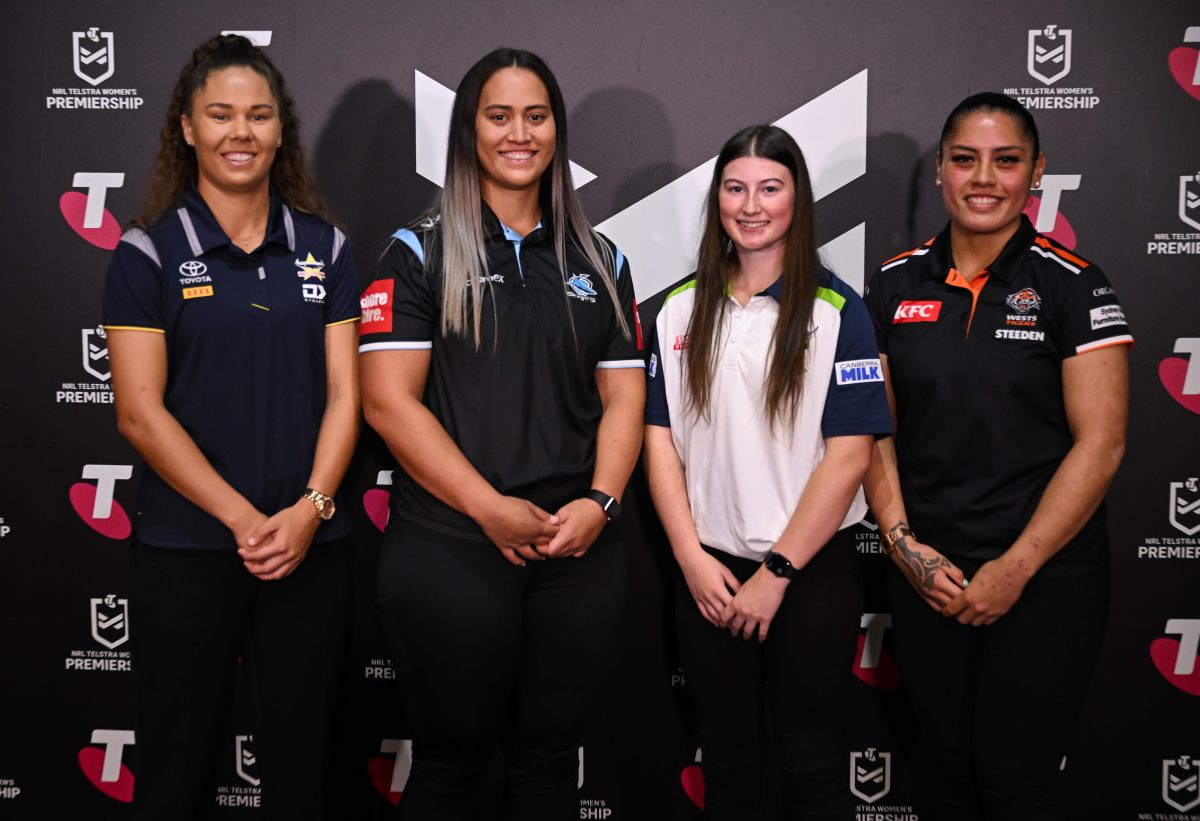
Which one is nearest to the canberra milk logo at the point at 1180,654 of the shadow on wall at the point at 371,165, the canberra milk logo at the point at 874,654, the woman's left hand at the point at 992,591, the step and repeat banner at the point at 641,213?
the step and repeat banner at the point at 641,213

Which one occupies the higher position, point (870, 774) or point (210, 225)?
point (210, 225)

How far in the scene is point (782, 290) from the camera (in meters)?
1.90

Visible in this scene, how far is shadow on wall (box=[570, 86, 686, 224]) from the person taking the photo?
243 cm

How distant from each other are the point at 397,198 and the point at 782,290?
1107 millimetres

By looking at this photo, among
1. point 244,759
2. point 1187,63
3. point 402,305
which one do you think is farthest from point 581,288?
point 1187,63

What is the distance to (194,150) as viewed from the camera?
1.88m

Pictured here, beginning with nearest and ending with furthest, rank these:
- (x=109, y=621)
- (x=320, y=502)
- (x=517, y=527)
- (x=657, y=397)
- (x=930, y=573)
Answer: (x=517, y=527), (x=320, y=502), (x=930, y=573), (x=657, y=397), (x=109, y=621)

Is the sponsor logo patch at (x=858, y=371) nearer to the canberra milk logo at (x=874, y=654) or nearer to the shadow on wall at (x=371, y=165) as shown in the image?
the canberra milk logo at (x=874, y=654)

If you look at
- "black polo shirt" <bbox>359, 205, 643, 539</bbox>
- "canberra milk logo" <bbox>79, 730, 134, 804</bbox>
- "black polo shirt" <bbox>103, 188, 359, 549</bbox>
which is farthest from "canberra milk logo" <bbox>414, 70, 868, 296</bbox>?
"canberra milk logo" <bbox>79, 730, 134, 804</bbox>

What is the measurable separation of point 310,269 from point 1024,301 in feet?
4.76

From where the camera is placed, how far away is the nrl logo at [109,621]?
2514 mm

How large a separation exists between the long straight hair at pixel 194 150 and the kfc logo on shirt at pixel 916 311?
4.07 feet

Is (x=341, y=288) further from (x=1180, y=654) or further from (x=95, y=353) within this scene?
(x=1180, y=654)

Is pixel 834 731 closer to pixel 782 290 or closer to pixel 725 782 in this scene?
pixel 725 782
